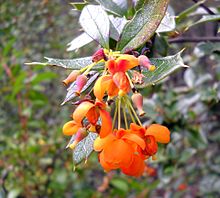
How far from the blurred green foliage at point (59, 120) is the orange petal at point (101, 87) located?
1.75 ft

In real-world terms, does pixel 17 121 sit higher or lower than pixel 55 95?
higher

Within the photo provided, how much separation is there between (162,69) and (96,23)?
22cm

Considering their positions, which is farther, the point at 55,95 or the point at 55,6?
the point at 55,95

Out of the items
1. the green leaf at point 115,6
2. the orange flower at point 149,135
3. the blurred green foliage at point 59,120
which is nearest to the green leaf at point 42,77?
the blurred green foliage at point 59,120

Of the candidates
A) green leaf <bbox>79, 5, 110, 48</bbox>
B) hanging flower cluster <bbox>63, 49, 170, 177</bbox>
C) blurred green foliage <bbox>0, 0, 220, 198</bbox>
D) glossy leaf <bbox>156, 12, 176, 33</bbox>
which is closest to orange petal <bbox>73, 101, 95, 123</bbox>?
hanging flower cluster <bbox>63, 49, 170, 177</bbox>

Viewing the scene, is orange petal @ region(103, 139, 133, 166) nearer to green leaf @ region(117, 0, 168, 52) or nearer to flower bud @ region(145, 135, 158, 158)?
flower bud @ region(145, 135, 158, 158)

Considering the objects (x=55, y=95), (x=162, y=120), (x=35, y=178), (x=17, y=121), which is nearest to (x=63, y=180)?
(x=35, y=178)

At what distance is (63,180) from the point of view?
253 cm

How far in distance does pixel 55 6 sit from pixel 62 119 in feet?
2.80

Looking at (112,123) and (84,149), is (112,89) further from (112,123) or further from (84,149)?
(84,149)

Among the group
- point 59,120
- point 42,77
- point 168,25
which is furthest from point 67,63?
point 59,120

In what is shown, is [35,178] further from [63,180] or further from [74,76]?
[74,76]

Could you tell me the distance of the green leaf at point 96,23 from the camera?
2.99 feet

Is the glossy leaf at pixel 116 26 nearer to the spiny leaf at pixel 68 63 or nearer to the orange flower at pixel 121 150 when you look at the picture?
the spiny leaf at pixel 68 63
